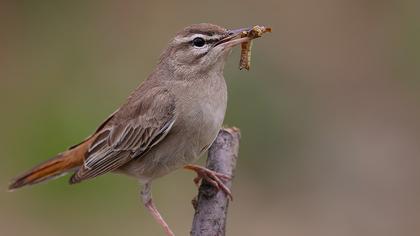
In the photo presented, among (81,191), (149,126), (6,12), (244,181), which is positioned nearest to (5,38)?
(6,12)

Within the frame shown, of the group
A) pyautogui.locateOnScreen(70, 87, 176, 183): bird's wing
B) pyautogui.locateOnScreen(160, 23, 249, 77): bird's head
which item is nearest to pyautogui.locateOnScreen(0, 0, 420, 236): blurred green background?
pyautogui.locateOnScreen(70, 87, 176, 183): bird's wing

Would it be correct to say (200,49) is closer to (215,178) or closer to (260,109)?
(215,178)

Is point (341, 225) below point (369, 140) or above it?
below

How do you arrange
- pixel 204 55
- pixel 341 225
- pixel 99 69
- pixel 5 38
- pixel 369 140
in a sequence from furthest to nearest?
pixel 5 38 < pixel 99 69 < pixel 369 140 < pixel 341 225 < pixel 204 55

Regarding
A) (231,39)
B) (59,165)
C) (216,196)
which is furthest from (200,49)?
(59,165)

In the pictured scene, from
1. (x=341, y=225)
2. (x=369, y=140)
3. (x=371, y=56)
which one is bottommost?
(x=341, y=225)

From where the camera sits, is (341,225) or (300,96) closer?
(341,225)

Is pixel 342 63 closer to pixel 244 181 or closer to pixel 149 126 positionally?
pixel 244 181
